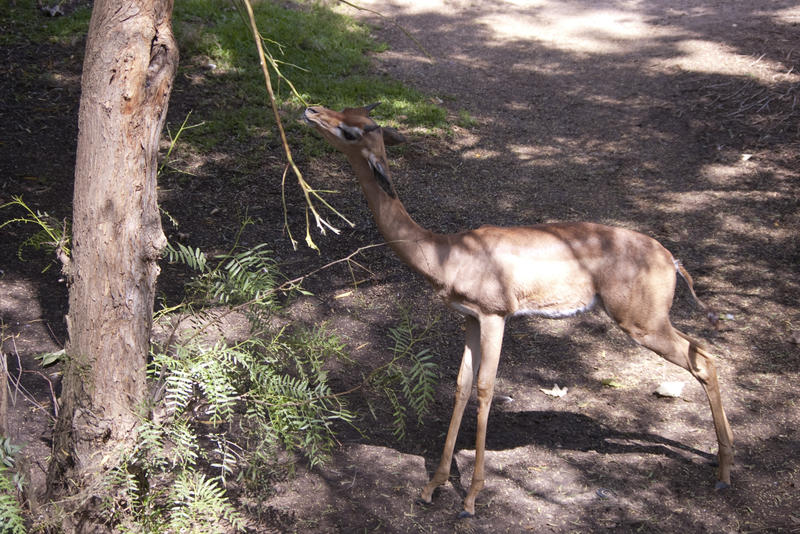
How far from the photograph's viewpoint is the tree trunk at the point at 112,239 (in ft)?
9.57

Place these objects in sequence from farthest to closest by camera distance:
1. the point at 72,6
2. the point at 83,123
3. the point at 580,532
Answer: the point at 72,6 → the point at 580,532 → the point at 83,123

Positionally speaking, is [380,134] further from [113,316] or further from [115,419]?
[115,419]

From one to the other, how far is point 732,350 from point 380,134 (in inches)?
124

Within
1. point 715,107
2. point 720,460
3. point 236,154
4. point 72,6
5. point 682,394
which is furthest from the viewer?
point 72,6

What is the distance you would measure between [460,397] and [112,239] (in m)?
2.04

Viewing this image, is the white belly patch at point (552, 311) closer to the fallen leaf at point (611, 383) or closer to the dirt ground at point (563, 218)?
the dirt ground at point (563, 218)

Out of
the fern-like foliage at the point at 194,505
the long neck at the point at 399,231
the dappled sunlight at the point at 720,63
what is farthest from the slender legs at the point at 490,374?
the dappled sunlight at the point at 720,63

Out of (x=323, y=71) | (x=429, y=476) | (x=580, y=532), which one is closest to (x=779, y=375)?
(x=580, y=532)

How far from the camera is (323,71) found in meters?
9.24

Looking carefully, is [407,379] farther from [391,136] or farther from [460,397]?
[391,136]

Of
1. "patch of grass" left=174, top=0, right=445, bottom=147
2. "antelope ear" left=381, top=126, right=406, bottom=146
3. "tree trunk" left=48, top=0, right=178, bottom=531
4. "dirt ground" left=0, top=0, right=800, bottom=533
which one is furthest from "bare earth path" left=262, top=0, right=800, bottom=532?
"antelope ear" left=381, top=126, right=406, bottom=146

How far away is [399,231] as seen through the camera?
3986mm

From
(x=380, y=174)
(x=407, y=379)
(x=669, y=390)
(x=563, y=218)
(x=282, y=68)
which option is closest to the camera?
(x=407, y=379)

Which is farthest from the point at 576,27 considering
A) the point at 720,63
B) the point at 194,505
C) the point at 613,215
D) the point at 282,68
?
the point at 194,505
